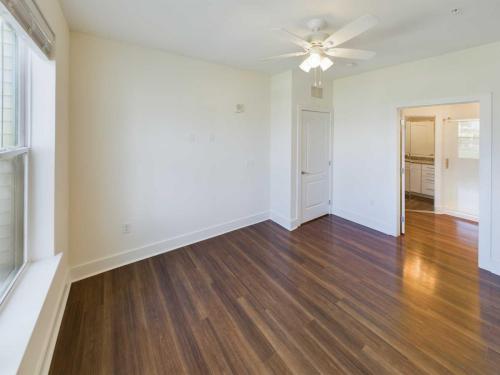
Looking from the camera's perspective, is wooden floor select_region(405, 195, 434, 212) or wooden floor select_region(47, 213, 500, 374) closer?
wooden floor select_region(47, 213, 500, 374)

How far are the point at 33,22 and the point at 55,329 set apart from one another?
2075 millimetres

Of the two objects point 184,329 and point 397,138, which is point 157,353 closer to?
point 184,329

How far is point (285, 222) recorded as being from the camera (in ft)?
12.8

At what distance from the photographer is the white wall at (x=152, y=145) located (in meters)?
2.46

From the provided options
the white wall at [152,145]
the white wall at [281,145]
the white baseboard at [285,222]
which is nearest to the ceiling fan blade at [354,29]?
the white wall at [281,145]

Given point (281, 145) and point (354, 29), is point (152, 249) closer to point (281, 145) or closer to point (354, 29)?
A: point (281, 145)

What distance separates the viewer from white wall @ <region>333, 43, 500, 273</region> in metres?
2.57

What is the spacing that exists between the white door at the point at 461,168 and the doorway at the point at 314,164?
239 centimetres

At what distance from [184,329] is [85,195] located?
176cm

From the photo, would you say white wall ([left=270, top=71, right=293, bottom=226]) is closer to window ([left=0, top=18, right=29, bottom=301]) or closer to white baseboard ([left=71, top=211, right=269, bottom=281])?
white baseboard ([left=71, top=211, right=269, bottom=281])

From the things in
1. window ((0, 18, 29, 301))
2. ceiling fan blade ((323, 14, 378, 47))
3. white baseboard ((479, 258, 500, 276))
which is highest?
ceiling fan blade ((323, 14, 378, 47))

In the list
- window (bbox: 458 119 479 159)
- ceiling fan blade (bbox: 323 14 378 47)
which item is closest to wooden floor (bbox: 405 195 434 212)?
window (bbox: 458 119 479 159)

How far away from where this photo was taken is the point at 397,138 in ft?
11.2

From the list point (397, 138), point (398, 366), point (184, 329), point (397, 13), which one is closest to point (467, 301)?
point (398, 366)
